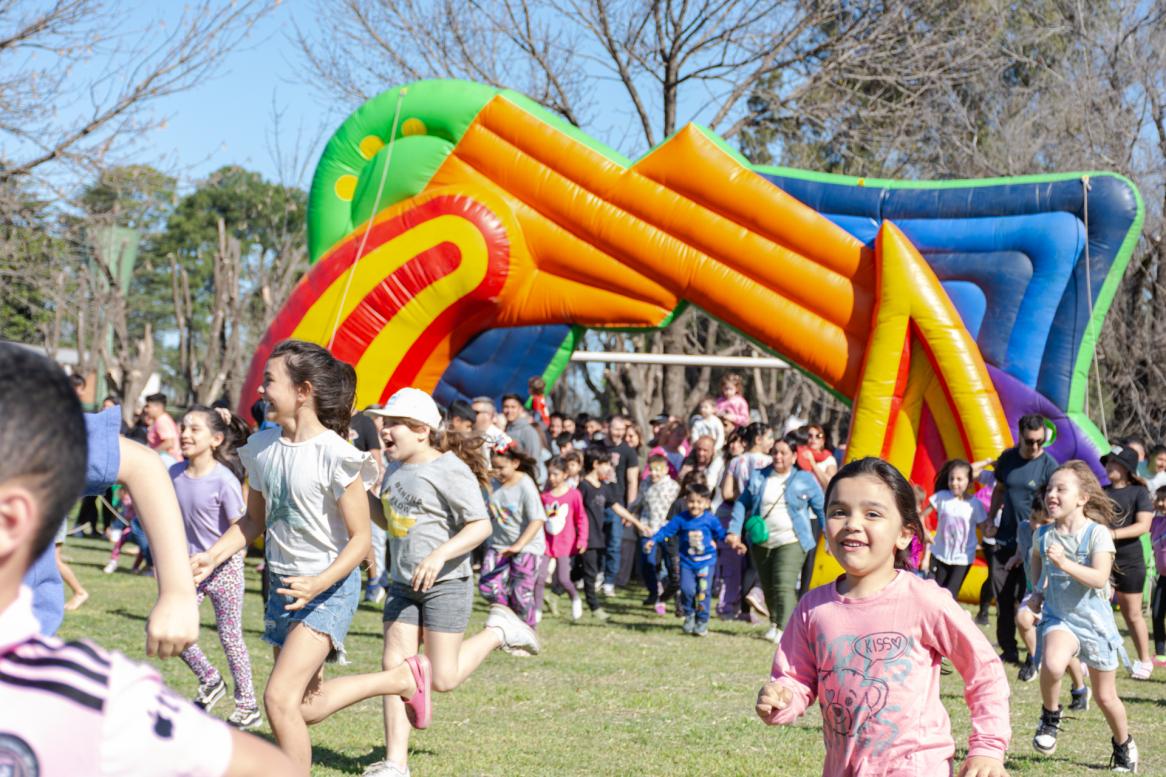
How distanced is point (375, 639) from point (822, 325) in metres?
4.60

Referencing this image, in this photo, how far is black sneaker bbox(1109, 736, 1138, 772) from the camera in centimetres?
599

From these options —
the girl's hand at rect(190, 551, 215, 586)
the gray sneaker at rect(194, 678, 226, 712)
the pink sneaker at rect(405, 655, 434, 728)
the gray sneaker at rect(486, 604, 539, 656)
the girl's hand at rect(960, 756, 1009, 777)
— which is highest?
the girl's hand at rect(190, 551, 215, 586)

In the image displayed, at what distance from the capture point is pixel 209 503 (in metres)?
7.76

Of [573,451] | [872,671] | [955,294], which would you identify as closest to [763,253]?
[955,294]

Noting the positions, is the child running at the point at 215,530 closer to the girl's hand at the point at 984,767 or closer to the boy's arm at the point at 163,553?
the boy's arm at the point at 163,553

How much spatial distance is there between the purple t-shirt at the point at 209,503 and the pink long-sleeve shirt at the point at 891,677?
4.87m

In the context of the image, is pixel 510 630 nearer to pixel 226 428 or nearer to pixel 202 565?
pixel 202 565

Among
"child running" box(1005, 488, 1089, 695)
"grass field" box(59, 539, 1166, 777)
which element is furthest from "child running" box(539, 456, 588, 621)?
"child running" box(1005, 488, 1089, 695)

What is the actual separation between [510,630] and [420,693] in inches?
35.1

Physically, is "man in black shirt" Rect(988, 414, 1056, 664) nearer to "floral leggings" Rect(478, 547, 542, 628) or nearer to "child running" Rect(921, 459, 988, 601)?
"child running" Rect(921, 459, 988, 601)

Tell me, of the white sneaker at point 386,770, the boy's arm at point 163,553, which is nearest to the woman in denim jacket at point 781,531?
the white sneaker at point 386,770

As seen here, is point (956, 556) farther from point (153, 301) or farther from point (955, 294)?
point (153, 301)

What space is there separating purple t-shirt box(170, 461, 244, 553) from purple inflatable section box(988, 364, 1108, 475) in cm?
640

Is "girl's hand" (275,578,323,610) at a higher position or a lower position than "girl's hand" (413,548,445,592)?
lower
